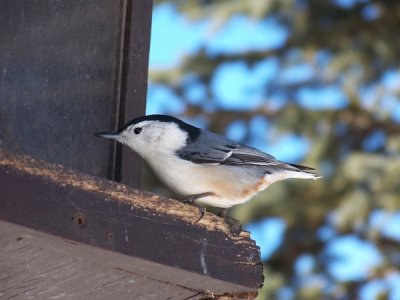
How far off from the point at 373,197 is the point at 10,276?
6.62 m

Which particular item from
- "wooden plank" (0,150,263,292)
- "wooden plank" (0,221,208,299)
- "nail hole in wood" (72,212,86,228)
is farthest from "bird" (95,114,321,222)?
"nail hole in wood" (72,212,86,228)

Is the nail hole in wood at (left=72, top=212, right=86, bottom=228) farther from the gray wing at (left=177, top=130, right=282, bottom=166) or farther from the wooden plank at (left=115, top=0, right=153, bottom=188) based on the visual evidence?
the gray wing at (left=177, top=130, right=282, bottom=166)

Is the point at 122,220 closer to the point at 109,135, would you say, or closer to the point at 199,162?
the point at 109,135

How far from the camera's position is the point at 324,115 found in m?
10.7

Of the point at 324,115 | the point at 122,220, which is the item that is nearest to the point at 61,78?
the point at 122,220

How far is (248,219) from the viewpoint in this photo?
416 inches

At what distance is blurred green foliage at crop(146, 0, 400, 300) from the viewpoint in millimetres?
10344

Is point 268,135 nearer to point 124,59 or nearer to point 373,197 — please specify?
point 373,197

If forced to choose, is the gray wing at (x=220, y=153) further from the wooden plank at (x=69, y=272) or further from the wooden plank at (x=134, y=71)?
the wooden plank at (x=69, y=272)

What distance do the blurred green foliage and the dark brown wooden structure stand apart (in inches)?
226

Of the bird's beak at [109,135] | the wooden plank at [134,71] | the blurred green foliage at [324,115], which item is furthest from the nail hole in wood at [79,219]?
the blurred green foliage at [324,115]

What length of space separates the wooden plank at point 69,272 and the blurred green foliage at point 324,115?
20.5 feet

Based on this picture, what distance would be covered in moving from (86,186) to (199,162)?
1305 millimetres

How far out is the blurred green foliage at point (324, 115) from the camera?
1034 cm
